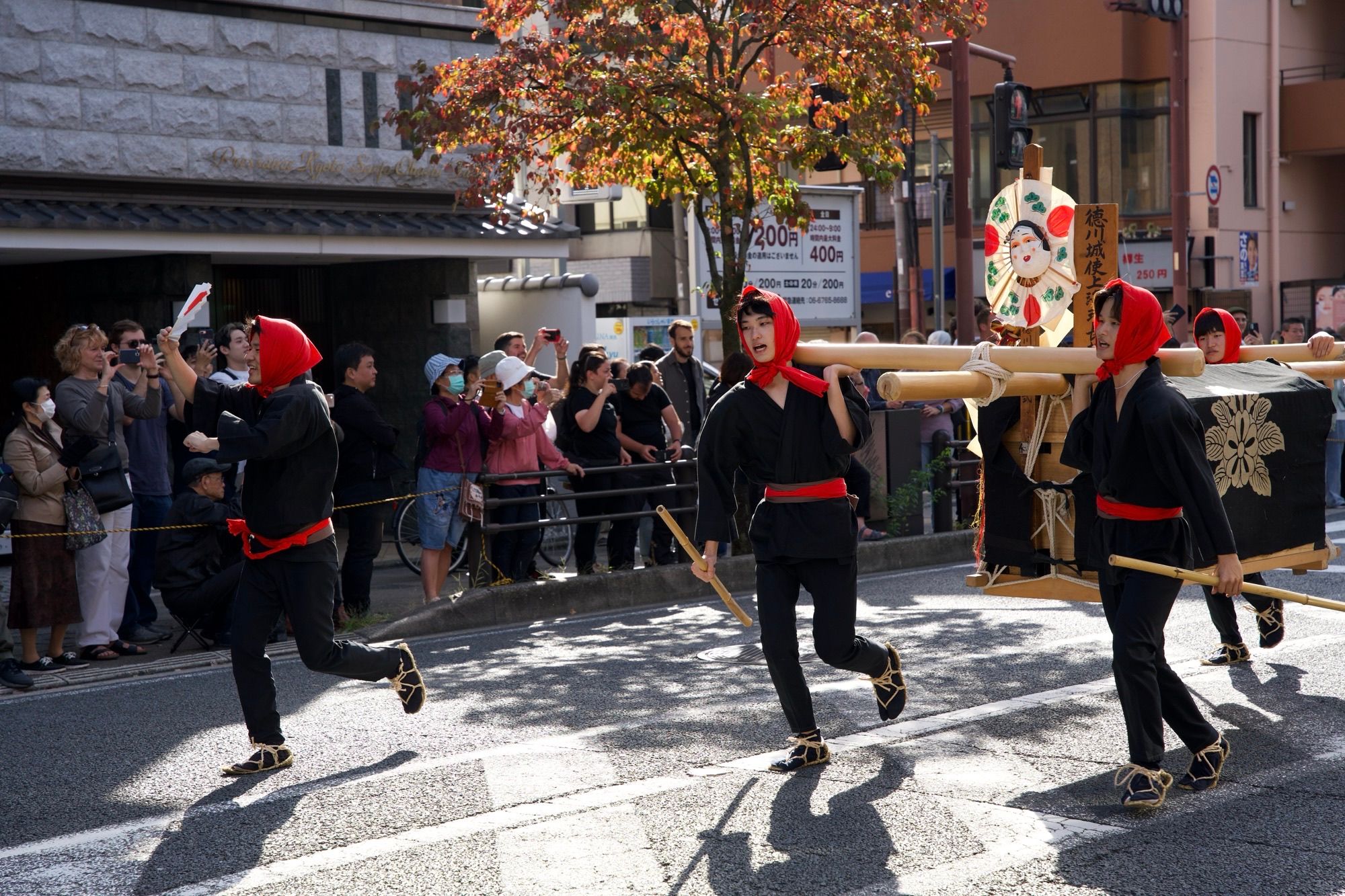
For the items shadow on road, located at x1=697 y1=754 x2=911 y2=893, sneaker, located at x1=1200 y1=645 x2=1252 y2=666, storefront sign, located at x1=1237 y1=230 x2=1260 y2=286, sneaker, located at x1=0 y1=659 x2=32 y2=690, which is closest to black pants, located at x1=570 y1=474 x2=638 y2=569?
sneaker, located at x1=0 y1=659 x2=32 y2=690

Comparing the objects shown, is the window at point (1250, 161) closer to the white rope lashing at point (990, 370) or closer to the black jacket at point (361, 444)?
the black jacket at point (361, 444)

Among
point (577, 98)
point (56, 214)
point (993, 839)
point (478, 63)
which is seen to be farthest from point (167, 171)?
point (993, 839)

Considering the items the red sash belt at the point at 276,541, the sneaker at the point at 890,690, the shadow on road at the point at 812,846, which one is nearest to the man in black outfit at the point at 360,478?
the red sash belt at the point at 276,541

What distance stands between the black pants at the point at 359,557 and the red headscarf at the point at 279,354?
12.3 feet

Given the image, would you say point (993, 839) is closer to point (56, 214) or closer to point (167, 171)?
point (56, 214)

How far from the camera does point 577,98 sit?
12.7 metres

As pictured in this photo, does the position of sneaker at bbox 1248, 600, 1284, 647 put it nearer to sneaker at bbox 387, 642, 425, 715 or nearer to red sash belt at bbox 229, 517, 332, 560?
sneaker at bbox 387, 642, 425, 715

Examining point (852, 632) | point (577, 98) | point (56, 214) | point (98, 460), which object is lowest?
point (852, 632)

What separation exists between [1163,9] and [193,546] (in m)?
17.6

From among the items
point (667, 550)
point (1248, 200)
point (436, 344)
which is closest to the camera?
point (667, 550)

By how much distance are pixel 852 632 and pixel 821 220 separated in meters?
13.8

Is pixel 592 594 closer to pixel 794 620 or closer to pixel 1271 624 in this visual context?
pixel 1271 624

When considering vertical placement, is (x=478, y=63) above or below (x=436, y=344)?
above

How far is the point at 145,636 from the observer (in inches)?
384
